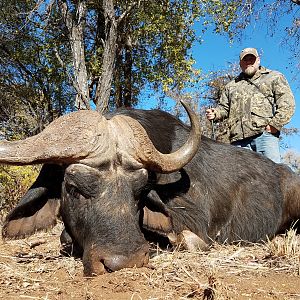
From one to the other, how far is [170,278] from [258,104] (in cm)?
443

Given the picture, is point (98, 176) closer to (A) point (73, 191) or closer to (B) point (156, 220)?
(A) point (73, 191)

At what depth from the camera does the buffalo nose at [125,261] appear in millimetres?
3057

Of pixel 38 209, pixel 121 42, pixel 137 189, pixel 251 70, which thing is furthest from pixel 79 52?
pixel 137 189

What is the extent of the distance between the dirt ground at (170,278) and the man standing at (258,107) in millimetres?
3072

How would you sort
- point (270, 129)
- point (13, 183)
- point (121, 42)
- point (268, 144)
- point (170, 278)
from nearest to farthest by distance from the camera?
point (170, 278) → point (270, 129) → point (268, 144) → point (13, 183) → point (121, 42)

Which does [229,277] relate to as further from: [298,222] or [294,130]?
[294,130]

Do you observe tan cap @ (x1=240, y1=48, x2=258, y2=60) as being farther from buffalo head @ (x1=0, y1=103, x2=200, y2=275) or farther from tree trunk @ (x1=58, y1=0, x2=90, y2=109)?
tree trunk @ (x1=58, y1=0, x2=90, y2=109)

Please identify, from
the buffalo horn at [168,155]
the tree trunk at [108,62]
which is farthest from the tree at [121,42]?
the buffalo horn at [168,155]

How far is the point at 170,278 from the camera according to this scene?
10.1 ft

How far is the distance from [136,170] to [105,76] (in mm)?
11240

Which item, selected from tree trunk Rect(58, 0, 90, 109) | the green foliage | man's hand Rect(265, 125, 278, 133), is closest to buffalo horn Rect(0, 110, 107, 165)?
man's hand Rect(265, 125, 278, 133)

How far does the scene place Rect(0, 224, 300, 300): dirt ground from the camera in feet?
9.05

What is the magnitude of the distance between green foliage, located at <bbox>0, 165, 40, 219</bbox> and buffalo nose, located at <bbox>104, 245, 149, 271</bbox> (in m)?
4.95

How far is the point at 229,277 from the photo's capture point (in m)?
3.16
